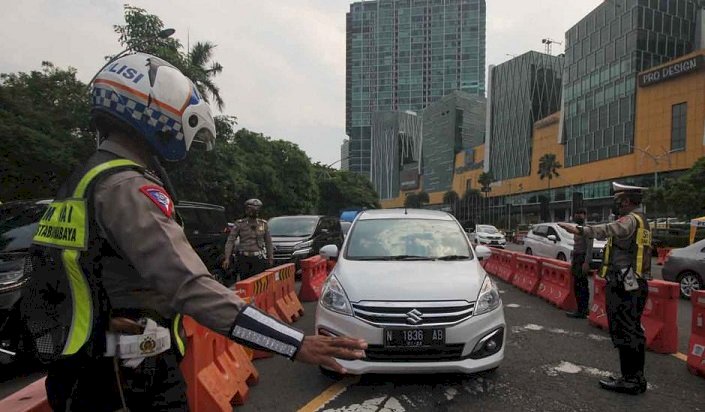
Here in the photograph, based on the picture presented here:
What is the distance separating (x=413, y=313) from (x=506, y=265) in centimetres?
970

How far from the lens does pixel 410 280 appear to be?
4676mm

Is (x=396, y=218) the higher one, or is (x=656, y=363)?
(x=396, y=218)

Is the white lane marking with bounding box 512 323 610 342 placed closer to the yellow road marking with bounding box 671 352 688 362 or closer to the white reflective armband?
the yellow road marking with bounding box 671 352 688 362

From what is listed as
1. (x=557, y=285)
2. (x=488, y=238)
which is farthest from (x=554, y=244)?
(x=488, y=238)

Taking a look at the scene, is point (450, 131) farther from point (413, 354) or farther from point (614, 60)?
point (413, 354)

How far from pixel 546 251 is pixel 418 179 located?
132716 mm

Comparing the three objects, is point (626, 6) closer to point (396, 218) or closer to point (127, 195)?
point (396, 218)

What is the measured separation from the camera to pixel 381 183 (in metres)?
168

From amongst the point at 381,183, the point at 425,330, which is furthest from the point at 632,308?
the point at 381,183

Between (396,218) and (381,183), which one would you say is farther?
(381,183)

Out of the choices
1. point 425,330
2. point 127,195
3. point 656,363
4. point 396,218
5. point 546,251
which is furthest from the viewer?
point 546,251

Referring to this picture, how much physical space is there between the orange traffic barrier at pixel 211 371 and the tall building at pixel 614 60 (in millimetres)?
67027

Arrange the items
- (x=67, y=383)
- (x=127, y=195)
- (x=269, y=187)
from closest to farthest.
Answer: (x=127, y=195), (x=67, y=383), (x=269, y=187)

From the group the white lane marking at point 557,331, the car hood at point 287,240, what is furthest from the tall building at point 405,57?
the white lane marking at point 557,331
